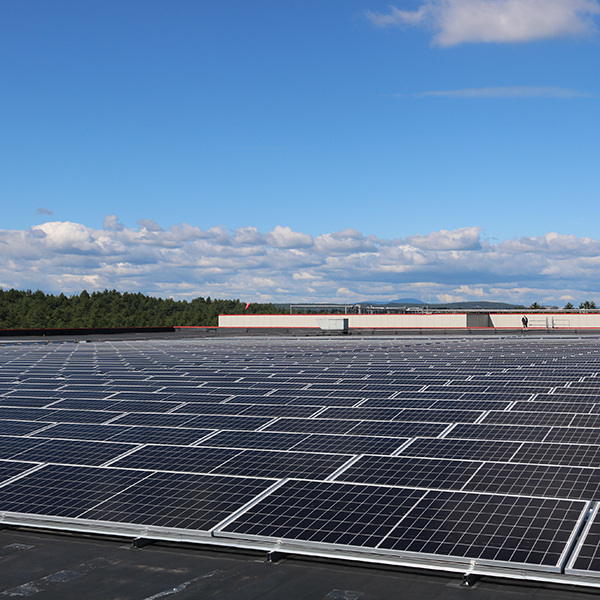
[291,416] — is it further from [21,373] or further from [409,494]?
[21,373]

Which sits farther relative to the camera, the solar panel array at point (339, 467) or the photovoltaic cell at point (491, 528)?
the solar panel array at point (339, 467)

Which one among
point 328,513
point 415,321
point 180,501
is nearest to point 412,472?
point 328,513

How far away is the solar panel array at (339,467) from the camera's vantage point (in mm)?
9445

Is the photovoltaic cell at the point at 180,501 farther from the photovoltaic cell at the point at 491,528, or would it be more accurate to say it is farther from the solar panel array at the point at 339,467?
the photovoltaic cell at the point at 491,528

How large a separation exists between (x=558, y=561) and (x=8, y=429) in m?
15.2

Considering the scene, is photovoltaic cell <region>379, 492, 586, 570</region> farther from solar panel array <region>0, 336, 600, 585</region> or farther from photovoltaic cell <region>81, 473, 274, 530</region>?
photovoltaic cell <region>81, 473, 274, 530</region>

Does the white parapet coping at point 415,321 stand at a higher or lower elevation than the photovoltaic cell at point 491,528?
higher

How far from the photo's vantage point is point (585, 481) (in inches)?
438

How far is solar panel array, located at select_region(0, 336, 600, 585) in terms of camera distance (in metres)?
9.45

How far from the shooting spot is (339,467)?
41.8 feet

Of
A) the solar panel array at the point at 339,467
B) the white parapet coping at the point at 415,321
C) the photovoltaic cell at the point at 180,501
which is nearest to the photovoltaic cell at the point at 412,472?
the solar panel array at the point at 339,467

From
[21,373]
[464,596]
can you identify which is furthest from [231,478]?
[21,373]

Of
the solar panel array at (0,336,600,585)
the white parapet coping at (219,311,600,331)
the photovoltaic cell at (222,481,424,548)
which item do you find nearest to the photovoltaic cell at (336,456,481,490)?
the solar panel array at (0,336,600,585)

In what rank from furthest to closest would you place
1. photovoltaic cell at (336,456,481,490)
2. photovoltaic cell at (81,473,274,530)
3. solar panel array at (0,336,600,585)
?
photovoltaic cell at (336,456,481,490)
photovoltaic cell at (81,473,274,530)
solar panel array at (0,336,600,585)
